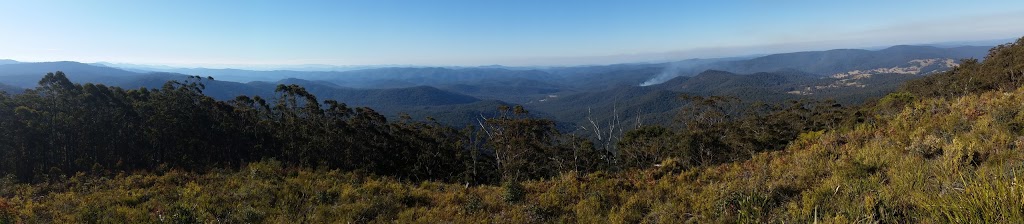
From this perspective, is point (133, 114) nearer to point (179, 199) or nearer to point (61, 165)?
point (61, 165)

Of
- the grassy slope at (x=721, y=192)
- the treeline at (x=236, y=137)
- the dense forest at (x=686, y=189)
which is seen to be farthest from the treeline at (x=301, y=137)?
the grassy slope at (x=721, y=192)

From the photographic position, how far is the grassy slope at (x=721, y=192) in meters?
4.37

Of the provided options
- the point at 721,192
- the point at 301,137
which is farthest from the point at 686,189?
the point at 301,137

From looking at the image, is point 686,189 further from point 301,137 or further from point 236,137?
point 236,137

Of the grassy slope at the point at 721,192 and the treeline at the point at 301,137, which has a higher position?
the grassy slope at the point at 721,192

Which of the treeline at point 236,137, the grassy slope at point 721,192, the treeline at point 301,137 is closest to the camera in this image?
the grassy slope at point 721,192

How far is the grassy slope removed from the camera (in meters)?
4.37

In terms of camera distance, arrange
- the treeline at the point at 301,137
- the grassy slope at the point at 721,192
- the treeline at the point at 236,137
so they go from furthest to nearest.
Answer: the treeline at the point at 301,137 < the treeline at the point at 236,137 < the grassy slope at the point at 721,192

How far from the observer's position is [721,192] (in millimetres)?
6109

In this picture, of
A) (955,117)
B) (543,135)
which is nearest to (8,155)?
(543,135)

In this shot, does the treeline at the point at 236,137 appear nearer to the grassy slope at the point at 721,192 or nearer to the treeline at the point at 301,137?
the treeline at the point at 301,137

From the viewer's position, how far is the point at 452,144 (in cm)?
4066

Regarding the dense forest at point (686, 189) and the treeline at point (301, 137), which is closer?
the dense forest at point (686, 189)

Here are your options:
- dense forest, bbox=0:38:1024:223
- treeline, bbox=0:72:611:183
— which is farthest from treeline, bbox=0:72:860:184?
dense forest, bbox=0:38:1024:223
